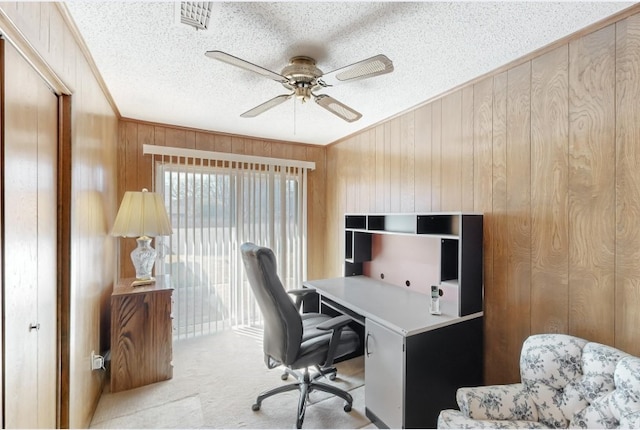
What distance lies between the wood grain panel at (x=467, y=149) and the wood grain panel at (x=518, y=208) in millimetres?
268

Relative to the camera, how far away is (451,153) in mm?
2309

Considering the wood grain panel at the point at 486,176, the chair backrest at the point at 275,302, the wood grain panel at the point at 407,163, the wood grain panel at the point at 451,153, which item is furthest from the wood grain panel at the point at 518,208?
the chair backrest at the point at 275,302

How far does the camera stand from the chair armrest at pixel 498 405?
135 centimetres

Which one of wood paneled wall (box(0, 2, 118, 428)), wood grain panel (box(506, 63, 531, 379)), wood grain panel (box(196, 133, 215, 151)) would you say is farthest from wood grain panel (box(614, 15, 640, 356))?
wood grain panel (box(196, 133, 215, 151))

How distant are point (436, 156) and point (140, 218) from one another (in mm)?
2518

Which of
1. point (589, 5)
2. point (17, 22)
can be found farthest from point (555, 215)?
point (17, 22)

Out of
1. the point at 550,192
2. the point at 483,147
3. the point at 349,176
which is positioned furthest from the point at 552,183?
the point at 349,176

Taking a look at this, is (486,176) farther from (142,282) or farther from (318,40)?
(142,282)

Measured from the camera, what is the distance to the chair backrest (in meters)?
1.76

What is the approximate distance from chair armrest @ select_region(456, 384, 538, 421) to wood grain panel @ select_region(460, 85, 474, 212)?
1211 millimetres

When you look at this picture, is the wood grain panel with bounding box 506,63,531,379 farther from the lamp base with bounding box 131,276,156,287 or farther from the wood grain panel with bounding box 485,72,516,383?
the lamp base with bounding box 131,276,156,287

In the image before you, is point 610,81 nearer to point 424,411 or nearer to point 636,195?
point 636,195

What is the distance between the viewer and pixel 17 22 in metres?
0.99

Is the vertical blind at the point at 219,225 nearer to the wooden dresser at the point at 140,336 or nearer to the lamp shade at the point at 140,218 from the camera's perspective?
the lamp shade at the point at 140,218
